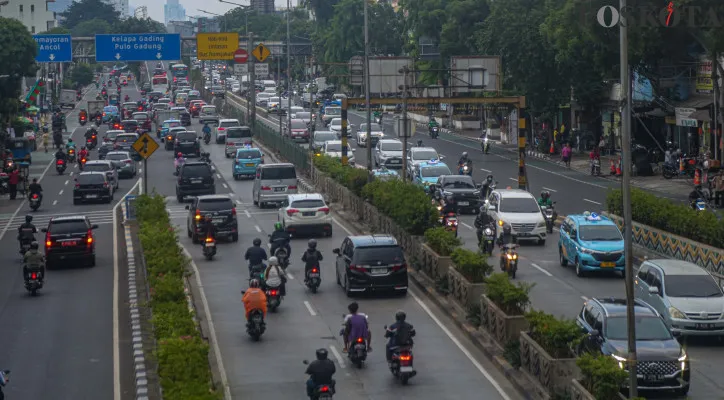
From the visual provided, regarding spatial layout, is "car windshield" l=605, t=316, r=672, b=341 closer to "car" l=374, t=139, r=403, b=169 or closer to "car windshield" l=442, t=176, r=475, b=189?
"car windshield" l=442, t=176, r=475, b=189

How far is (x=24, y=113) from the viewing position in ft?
334

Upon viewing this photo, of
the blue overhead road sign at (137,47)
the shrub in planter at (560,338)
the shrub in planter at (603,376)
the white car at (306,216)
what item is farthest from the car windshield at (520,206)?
the blue overhead road sign at (137,47)

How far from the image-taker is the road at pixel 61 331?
22.2 meters

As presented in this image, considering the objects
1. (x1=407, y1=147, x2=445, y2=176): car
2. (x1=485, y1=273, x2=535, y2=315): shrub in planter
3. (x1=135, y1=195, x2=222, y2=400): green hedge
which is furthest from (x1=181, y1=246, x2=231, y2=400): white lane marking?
(x1=407, y1=147, x2=445, y2=176): car

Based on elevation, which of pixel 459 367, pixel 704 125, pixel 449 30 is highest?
pixel 449 30

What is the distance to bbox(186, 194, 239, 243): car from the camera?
133ft

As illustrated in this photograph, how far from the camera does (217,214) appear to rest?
40.6m

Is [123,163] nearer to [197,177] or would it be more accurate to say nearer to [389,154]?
[197,177]

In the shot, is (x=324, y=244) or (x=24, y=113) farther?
(x=24, y=113)

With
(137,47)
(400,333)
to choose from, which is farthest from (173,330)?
(137,47)

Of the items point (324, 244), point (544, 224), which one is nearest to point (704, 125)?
point (544, 224)

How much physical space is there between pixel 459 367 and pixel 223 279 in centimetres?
1207

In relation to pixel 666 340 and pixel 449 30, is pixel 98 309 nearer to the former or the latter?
pixel 666 340

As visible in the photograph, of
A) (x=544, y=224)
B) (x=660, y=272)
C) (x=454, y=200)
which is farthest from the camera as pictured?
(x=454, y=200)
